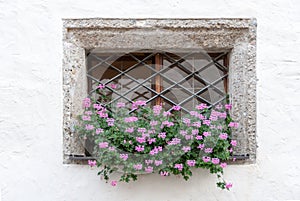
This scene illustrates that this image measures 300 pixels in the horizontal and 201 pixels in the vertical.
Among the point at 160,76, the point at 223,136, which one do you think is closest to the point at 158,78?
the point at 160,76

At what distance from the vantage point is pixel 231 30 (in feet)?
7.11

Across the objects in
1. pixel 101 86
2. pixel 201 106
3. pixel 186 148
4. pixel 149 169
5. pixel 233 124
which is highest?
pixel 101 86

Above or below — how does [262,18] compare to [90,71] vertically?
above

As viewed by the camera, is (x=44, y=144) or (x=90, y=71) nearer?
(x=44, y=144)

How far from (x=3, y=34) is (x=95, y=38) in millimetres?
→ 540

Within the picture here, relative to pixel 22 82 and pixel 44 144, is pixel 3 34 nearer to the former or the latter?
pixel 22 82

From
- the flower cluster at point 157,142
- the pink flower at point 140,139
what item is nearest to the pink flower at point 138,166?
the flower cluster at point 157,142

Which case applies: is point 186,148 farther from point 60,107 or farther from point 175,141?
point 60,107

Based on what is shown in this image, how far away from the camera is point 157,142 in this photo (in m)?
1.99

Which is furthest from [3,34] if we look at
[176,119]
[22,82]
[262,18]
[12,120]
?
[262,18]

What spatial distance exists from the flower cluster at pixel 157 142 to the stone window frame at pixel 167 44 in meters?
0.13

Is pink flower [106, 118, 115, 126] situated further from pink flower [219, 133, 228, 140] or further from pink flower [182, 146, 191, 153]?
pink flower [219, 133, 228, 140]

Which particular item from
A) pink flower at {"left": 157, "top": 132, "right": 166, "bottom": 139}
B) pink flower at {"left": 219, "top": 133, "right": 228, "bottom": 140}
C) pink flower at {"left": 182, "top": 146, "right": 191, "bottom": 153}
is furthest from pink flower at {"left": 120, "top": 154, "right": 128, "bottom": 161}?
pink flower at {"left": 219, "top": 133, "right": 228, "bottom": 140}

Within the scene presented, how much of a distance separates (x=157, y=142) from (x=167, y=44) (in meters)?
0.61
